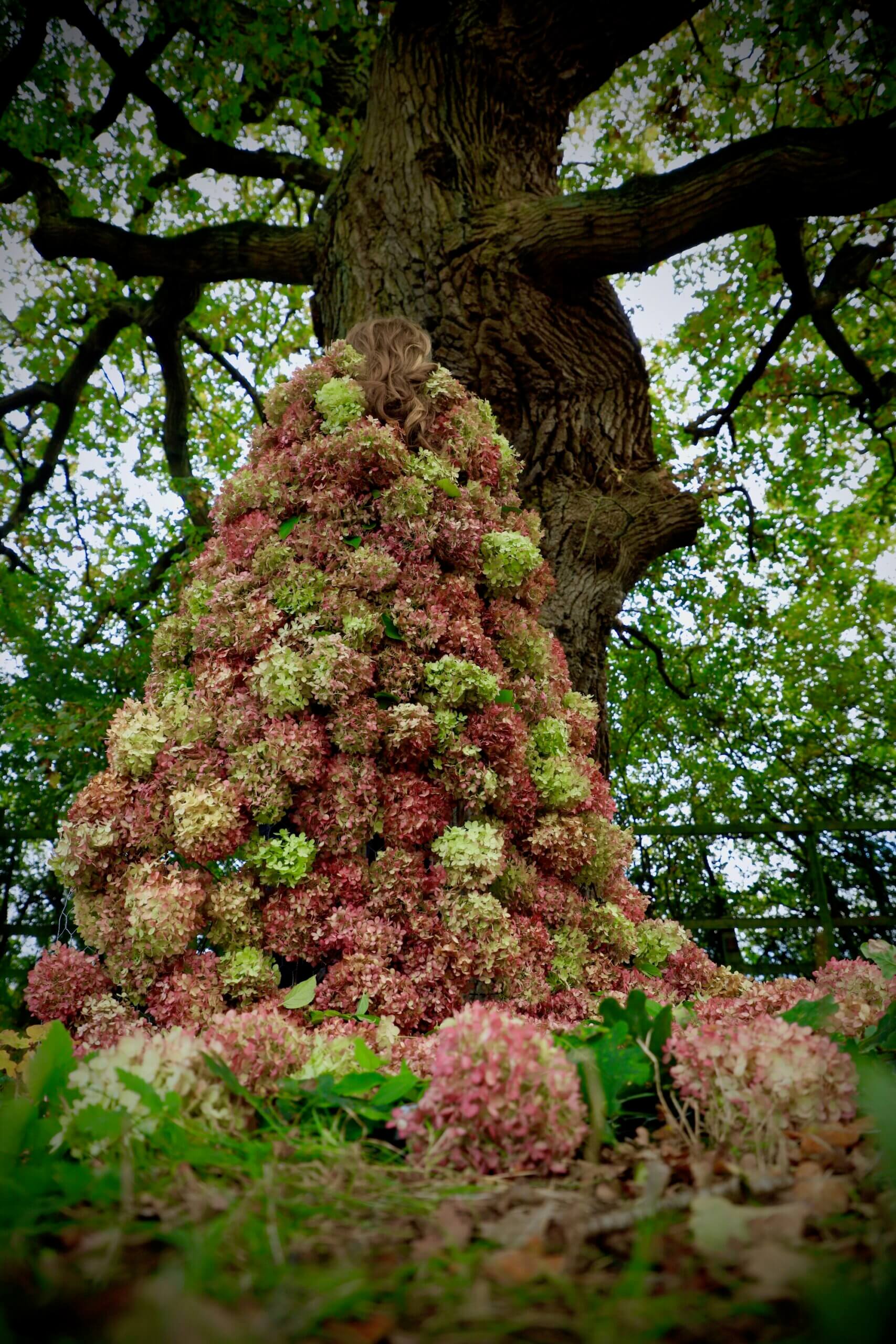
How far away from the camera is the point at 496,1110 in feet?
4.68

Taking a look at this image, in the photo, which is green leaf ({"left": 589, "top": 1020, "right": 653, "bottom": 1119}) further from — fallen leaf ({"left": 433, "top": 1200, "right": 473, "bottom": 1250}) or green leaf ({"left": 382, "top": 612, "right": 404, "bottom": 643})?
green leaf ({"left": 382, "top": 612, "right": 404, "bottom": 643})

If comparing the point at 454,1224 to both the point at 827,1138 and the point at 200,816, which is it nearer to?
the point at 827,1138

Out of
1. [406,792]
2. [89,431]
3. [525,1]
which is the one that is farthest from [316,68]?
[406,792]

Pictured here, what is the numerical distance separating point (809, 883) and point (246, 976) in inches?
306

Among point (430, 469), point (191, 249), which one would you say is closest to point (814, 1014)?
point (430, 469)

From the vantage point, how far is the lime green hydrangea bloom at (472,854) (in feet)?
8.79

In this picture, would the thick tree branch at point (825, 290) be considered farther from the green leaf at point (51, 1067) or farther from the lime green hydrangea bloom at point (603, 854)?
the green leaf at point (51, 1067)

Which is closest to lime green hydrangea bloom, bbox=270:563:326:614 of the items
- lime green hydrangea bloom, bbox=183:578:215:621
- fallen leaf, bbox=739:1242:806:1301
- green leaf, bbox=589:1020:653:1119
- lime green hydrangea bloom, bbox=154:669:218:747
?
lime green hydrangea bloom, bbox=183:578:215:621

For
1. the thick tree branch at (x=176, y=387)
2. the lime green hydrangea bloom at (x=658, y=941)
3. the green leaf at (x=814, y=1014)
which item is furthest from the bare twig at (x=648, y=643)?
the green leaf at (x=814, y=1014)

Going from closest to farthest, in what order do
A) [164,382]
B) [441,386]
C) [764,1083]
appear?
[764,1083] → [441,386] → [164,382]

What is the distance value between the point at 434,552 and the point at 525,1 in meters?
4.68

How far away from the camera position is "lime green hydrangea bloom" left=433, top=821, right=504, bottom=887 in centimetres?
268

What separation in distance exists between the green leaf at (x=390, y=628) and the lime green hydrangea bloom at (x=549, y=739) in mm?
637

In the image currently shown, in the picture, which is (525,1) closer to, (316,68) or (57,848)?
(316,68)
